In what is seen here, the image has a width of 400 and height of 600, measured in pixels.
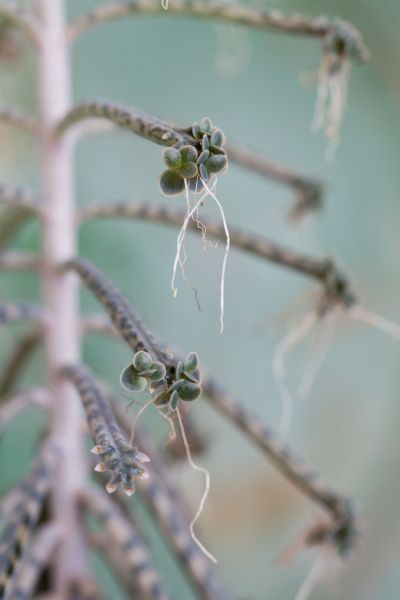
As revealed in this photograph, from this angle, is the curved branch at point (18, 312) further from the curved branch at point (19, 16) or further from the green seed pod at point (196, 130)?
the green seed pod at point (196, 130)

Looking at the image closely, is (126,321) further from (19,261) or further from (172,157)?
(19,261)

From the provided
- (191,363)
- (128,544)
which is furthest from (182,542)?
(191,363)

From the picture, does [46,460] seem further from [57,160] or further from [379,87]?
[379,87]

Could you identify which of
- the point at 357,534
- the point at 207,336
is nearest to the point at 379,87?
the point at 207,336

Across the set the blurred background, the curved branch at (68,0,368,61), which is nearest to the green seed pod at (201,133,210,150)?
the curved branch at (68,0,368,61)

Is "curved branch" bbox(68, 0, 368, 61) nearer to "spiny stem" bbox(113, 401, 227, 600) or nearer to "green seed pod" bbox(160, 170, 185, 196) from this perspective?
"green seed pod" bbox(160, 170, 185, 196)
